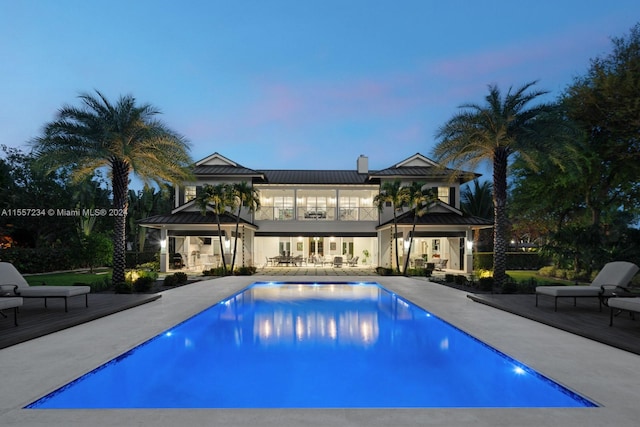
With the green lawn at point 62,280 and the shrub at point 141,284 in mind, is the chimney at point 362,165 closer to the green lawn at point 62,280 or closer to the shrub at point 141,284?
the green lawn at point 62,280

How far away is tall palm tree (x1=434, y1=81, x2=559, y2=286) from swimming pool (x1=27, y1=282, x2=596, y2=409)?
694 centimetres

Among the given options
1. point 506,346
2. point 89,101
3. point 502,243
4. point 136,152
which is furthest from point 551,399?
point 89,101

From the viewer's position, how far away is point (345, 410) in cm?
437

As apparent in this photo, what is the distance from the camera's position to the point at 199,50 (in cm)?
9181

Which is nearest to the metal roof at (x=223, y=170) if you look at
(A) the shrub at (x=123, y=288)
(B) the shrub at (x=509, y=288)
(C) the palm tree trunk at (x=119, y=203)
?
(C) the palm tree trunk at (x=119, y=203)

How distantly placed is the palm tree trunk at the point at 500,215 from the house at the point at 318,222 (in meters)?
9.82

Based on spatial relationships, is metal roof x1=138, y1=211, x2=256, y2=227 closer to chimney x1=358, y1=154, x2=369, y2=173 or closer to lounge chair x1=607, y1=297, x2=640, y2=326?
chimney x1=358, y1=154, x2=369, y2=173

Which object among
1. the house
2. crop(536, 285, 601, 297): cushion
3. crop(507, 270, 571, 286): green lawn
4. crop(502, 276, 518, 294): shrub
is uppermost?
the house

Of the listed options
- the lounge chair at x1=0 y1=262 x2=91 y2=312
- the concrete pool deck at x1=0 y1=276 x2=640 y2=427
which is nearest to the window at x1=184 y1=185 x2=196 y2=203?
the lounge chair at x1=0 y1=262 x2=91 y2=312

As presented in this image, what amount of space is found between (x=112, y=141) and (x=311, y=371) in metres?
11.8

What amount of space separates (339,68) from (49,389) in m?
98.0

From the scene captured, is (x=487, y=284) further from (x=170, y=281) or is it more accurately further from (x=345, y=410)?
(x=170, y=281)

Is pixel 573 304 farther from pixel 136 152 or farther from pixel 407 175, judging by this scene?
pixel 407 175

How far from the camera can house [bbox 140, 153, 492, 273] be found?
2689cm
